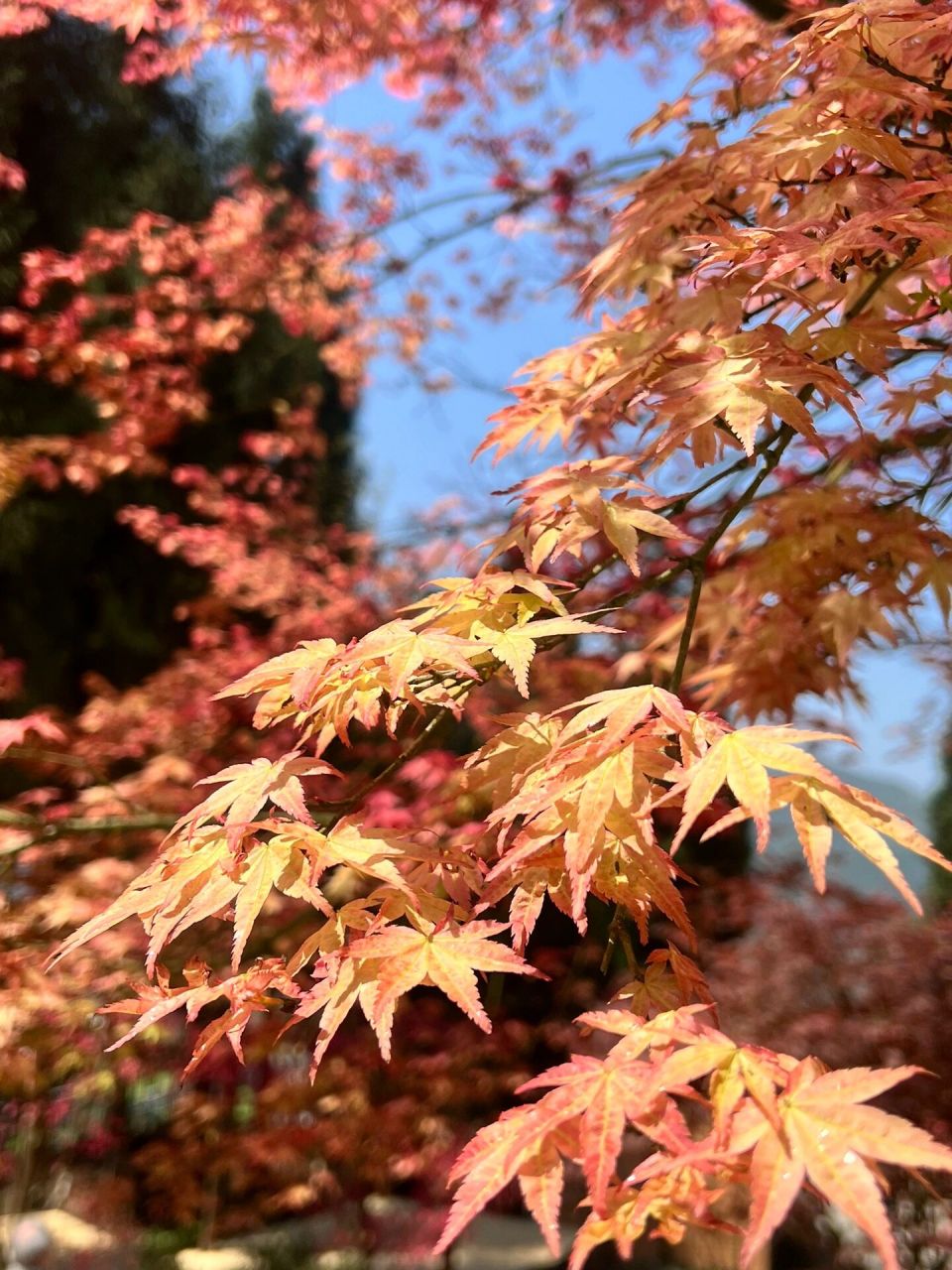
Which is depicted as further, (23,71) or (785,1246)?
(23,71)

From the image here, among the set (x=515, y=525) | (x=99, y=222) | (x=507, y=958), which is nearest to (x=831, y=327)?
(x=515, y=525)

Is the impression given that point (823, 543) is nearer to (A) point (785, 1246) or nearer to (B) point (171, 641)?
(A) point (785, 1246)

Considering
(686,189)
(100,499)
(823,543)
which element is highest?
(100,499)

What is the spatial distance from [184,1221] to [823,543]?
5147 millimetres

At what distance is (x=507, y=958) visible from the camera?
1.02 metres

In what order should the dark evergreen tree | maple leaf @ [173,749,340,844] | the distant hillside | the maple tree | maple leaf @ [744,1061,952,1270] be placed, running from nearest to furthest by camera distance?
maple leaf @ [744,1061,952,1270] → the maple tree → maple leaf @ [173,749,340,844] → the distant hillside → the dark evergreen tree

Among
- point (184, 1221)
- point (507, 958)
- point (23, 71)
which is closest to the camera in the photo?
point (507, 958)

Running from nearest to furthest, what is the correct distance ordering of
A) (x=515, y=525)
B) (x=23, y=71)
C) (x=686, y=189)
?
(x=515, y=525) → (x=686, y=189) → (x=23, y=71)

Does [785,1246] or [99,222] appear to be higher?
[99,222]

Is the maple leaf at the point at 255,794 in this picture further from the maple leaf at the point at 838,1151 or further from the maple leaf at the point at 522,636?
the maple leaf at the point at 838,1151

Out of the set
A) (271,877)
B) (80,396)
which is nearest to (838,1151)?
(271,877)

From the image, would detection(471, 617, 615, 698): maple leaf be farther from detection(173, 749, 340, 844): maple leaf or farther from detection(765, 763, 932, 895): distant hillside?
detection(765, 763, 932, 895): distant hillside

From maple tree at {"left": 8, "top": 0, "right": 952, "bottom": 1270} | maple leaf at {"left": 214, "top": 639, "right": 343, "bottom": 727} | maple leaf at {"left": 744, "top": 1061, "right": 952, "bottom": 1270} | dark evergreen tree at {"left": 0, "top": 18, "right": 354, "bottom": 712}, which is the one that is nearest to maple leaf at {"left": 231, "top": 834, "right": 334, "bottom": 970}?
maple tree at {"left": 8, "top": 0, "right": 952, "bottom": 1270}

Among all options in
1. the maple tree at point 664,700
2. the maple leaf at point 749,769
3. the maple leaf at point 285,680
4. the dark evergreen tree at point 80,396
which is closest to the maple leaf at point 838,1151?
the maple tree at point 664,700
